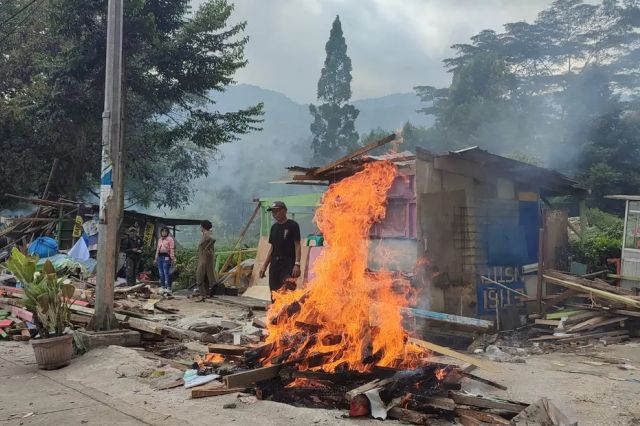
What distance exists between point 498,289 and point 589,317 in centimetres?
183

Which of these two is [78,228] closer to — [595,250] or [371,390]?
[371,390]

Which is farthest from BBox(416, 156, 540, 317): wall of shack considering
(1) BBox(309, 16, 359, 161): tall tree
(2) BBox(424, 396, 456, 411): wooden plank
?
(1) BBox(309, 16, 359, 161): tall tree

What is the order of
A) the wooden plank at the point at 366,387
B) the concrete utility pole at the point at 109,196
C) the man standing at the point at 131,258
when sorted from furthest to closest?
the man standing at the point at 131,258, the concrete utility pole at the point at 109,196, the wooden plank at the point at 366,387

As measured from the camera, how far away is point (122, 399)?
541cm

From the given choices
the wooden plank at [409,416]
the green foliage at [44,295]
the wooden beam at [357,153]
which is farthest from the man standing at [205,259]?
the wooden plank at [409,416]

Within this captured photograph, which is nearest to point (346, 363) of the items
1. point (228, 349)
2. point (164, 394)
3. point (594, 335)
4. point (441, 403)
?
point (441, 403)

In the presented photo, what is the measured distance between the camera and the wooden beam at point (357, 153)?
23.9ft

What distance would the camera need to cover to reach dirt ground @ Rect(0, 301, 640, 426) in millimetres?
4762

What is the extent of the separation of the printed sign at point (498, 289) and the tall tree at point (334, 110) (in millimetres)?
36452

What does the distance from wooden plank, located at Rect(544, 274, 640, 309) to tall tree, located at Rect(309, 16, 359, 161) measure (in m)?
36.6

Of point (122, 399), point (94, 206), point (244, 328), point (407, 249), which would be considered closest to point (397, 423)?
point (122, 399)

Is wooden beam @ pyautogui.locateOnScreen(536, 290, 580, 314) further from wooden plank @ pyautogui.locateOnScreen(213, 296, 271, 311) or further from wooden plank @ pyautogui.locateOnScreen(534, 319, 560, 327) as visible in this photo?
wooden plank @ pyautogui.locateOnScreen(213, 296, 271, 311)

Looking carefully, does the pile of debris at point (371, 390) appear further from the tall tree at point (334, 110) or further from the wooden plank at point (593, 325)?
the tall tree at point (334, 110)

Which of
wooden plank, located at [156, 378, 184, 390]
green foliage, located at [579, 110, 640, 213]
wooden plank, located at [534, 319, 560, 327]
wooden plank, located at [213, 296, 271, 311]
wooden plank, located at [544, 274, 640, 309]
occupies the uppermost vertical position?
green foliage, located at [579, 110, 640, 213]
